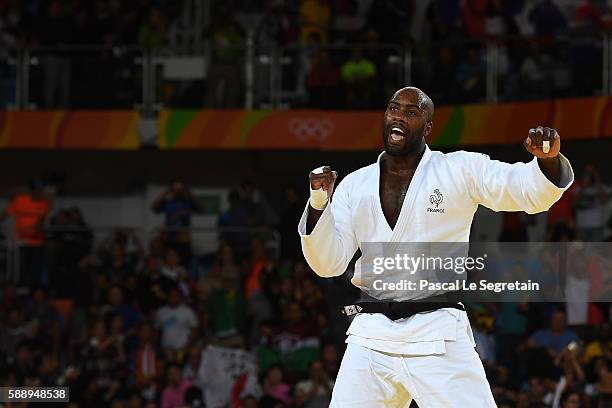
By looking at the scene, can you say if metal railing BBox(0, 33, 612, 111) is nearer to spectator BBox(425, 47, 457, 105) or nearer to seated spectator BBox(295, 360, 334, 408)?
spectator BBox(425, 47, 457, 105)

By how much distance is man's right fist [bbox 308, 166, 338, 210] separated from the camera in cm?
603

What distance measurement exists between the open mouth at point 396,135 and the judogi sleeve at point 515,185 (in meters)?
0.34

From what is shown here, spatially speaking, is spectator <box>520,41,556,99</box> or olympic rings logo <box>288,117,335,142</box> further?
olympic rings logo <box>288,117,335,142</box>

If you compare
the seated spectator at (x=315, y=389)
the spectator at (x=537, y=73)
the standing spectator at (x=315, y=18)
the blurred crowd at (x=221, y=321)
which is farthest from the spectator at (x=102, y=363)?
the spectator at (x=537, y=73)

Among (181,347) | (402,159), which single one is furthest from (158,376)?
(402,159)

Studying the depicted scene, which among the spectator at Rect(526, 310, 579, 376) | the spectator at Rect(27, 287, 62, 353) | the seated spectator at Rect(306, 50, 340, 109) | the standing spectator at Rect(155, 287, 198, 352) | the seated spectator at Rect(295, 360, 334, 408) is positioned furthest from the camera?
the seated spectator at Rect(306, 50, 340, 109)

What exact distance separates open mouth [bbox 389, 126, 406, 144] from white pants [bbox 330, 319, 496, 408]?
93cm

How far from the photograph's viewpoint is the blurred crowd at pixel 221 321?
12.3 meters

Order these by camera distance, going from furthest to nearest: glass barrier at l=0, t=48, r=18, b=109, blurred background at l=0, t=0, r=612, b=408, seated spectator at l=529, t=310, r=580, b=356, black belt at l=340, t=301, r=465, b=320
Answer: glass barrier at l=0, t=48, r=18, b=109 < blurred background at l=0, t=0, r=612, b=408 < seated spectator at l=529, t=310, r=580, b=356 < black belt at l=340, t=301, r=465, b=320

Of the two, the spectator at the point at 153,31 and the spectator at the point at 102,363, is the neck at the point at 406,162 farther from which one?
the spectator at the point at 153,31

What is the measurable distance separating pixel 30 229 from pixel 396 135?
1012 cm

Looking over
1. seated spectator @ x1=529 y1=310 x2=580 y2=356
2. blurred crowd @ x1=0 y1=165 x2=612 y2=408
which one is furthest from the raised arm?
seated spectator @ x1=529 y1=310 x2=580 y2=356

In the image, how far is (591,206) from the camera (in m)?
14.5

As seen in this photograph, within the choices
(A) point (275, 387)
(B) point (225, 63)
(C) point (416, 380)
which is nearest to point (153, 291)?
(A) point (275, 387)
